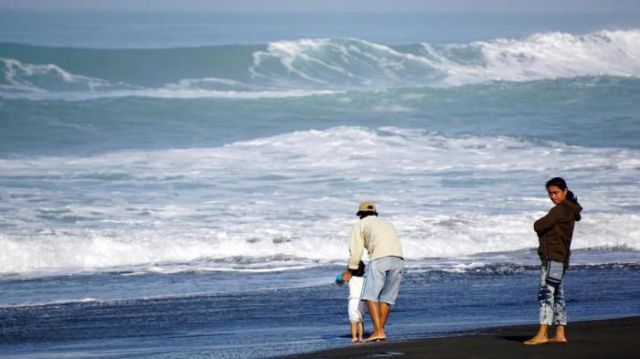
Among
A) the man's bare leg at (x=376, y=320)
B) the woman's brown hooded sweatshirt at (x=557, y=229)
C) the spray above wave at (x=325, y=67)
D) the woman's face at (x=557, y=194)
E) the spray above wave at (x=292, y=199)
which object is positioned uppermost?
the spray above wave at (x=325, y=67)

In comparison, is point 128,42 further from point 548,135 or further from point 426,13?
point 426,13

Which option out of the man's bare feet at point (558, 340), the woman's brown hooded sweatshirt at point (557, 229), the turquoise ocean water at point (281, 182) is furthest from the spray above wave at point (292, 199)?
the woman's brown hooded sweatshirt at point (557, 229)

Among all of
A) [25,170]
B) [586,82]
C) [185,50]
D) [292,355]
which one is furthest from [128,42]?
[292,355]

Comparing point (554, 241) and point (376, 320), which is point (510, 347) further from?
point (376, 320)

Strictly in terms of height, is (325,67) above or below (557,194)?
above

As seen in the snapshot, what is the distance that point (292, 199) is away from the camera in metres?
→ 20.3

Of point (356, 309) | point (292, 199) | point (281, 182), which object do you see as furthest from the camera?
point (281, 182)

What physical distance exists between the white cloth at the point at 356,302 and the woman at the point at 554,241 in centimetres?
140

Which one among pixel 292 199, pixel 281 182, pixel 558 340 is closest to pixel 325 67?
pixel 281 182

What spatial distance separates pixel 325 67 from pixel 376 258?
35616 millimetres

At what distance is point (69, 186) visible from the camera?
21.6 meters

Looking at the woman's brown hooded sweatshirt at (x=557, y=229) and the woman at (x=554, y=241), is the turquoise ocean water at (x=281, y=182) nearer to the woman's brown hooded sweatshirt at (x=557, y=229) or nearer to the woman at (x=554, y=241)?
the woman at (x=554, y=241)

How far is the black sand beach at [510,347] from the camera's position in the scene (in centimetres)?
887

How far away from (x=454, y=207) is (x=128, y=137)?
39.6 feet
